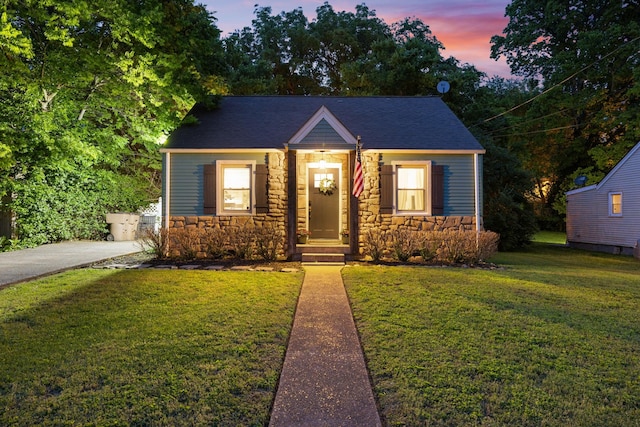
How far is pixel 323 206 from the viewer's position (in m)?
12.3

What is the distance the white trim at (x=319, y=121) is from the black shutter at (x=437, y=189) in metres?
2.43

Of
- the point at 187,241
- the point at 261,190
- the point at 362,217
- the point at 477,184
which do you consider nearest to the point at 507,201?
the point at 477,184

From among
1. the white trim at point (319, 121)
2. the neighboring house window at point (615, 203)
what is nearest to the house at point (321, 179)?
the white trim at point (319, 121)

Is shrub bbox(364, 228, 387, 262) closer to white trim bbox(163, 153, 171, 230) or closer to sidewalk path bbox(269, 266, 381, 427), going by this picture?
sidewalk path bbox(269, 266, 381, 427)

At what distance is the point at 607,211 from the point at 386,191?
37.8 ft

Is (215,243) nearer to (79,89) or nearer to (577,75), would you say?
(79,89)

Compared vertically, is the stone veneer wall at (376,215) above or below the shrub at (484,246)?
above

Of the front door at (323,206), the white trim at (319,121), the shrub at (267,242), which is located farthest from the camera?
the front door at (323,206)

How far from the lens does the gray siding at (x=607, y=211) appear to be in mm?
15664

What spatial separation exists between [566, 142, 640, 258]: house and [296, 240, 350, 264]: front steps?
11514mm

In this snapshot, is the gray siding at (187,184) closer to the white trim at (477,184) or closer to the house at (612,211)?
the white trim at (477,184)

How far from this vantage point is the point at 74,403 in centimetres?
301

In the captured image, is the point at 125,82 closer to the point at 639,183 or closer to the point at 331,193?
the point at 331,193

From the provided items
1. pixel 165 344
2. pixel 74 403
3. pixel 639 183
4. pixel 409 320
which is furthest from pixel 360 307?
pixel 639 183
